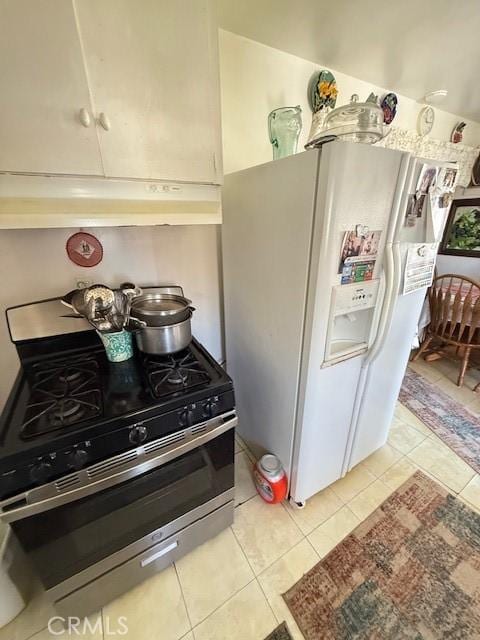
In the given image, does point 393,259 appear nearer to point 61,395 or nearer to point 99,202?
point 99,202

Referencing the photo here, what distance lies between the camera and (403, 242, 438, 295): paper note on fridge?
1.08m

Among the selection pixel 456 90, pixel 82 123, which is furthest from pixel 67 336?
pixel 456 90

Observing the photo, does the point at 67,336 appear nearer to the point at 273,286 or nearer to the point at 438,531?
the point at 273,286

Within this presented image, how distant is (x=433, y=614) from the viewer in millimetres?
1013

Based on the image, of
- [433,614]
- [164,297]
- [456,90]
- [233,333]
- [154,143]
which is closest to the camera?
[154,143]

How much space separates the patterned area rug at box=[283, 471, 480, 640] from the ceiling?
2341mm

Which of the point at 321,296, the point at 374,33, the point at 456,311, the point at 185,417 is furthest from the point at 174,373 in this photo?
the point at 456,311

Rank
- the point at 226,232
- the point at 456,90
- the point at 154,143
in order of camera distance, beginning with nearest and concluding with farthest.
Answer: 1. the point at 154,143
2. the point at 226,232
3. the point at 456,90

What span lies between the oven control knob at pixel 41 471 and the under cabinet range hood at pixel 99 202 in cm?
67

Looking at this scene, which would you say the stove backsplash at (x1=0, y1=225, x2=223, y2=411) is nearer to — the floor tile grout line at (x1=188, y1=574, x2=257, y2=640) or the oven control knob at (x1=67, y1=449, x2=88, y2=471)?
the oven control knob at (x1=67, y1=449, x2=88, y2=471)

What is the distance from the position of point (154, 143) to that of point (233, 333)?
3.28 ft

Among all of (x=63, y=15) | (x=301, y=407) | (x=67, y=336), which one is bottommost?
(x=301, y=407)

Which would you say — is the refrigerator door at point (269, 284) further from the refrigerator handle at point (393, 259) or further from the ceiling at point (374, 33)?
the ceiling at point (374, 33)

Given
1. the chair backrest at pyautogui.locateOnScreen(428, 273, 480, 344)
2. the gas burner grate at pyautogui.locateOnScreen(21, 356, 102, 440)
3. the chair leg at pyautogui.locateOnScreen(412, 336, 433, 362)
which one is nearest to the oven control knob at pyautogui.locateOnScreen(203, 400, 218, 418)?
the gas burner grate at pyautogui.locateOnScreen(21, 356, 102, 440)
